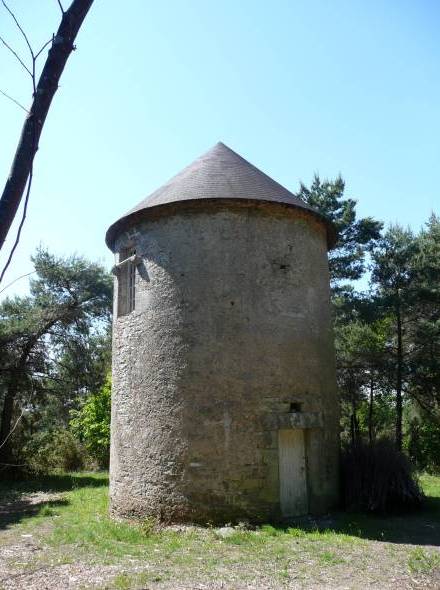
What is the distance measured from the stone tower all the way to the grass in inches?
27.8

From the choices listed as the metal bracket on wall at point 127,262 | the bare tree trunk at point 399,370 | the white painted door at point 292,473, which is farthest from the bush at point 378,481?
the bare tree trunk at point 399,370

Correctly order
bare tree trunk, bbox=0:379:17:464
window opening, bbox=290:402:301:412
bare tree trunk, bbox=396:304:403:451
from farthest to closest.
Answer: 1. bare tree trunk, bbox=396:304:403:451
2. bare tree trunk, bbox=0:379:17:464
3. window opening, bbox=290:402:301:412

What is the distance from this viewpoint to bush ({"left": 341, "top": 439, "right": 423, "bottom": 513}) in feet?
33.0

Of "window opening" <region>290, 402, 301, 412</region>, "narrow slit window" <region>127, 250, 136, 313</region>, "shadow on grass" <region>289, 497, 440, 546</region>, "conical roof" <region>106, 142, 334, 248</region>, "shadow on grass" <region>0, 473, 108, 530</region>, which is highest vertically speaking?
"conical roof" <region>106, 142, 334, 248</region>

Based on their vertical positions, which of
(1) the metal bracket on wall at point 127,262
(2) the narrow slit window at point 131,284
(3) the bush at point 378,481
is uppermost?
(1) the metal bracket on wall at point 127,262

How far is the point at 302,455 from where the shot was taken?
33.0ft

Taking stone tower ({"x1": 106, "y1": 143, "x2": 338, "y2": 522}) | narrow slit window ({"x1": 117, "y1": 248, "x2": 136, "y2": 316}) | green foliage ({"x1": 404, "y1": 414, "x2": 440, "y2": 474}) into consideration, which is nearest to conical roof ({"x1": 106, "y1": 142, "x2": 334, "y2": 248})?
stone tower ({"x1": 106, "y1": 143, "x2": 338, "y2": 522})

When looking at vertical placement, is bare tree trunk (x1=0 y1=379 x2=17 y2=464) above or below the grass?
above

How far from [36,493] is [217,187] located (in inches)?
427

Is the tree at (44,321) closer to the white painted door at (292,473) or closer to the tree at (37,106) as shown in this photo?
the white painted door at (292,473)

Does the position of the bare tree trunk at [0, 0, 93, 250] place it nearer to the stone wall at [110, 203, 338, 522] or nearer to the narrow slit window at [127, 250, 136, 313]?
the stone wall at [110, 203, 338, 522]

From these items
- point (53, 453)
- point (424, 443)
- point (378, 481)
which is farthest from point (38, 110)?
point (424, 443)

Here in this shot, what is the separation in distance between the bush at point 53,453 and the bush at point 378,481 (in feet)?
42.6

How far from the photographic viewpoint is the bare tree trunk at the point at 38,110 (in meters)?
2.80
